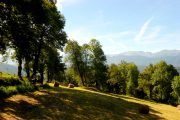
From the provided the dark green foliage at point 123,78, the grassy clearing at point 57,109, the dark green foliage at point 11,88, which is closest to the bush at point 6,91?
the dark green foliage at point 11,88

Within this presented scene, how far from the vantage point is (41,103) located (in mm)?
31203

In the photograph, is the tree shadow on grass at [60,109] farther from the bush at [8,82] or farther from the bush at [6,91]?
the bush at [8,82]

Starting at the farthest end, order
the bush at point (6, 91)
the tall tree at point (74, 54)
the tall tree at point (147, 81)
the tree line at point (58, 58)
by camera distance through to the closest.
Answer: the tall tree at point (147, 81), the tall tree at point (74, 54), the tree line at point (58, 58), the bush at point (6, 91)

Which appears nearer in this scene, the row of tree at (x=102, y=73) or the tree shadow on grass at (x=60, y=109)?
the tree shadow on grass at (x=60, y=109)

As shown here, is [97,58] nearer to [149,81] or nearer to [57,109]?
[149,81]

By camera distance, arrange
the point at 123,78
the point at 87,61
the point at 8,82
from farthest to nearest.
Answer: the point at 123,78 < the point at 87,61 < the point at 8,82

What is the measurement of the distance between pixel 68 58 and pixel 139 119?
248 feet

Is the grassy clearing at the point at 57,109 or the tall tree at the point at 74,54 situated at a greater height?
the tall tree at the point at 74,54

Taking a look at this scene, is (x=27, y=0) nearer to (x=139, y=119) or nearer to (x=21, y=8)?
(x=21, y=8)

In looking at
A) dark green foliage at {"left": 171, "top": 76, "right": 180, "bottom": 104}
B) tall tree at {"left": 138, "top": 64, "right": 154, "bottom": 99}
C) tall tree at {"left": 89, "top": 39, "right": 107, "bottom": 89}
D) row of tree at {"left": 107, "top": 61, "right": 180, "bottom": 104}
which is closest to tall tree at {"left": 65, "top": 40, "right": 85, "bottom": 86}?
tall tree at {"left": 89, "top": 39, "right": 107, "bottom": 89}

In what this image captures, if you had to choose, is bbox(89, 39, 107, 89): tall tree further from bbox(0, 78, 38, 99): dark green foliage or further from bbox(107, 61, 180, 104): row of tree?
bbox(0, 78, 38, 99): dark green foliage

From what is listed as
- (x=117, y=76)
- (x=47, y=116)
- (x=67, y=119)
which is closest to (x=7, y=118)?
(x=47, y=116)

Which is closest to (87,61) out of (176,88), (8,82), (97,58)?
(97,58)

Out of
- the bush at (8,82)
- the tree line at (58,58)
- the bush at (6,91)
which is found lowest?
the bush at (6,91)
